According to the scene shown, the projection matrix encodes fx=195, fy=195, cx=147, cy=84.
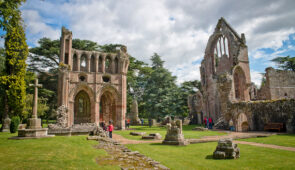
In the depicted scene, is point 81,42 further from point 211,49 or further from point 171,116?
point 211,49

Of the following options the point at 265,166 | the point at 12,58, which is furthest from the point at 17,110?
the point at 265,166

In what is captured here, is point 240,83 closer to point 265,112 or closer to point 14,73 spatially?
point 265,112

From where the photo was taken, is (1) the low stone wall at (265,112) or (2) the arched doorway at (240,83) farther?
(2) the arched doorway at (240,83)

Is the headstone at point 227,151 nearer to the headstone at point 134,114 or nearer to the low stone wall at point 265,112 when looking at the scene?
the low stone wall at point 265,112

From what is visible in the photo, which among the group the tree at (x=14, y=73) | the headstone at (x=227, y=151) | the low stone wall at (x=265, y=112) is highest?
the tree at (x=14, y=73)

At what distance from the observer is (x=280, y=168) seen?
5.61 m

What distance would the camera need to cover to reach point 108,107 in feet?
94.5

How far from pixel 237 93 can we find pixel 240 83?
1724 millimetres

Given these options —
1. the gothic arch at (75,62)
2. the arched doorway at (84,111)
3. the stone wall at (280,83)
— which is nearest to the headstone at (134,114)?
the arched doorway at (84,111)

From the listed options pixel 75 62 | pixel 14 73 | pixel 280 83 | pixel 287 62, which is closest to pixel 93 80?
pixel 75 62

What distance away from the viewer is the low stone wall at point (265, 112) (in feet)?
55.1

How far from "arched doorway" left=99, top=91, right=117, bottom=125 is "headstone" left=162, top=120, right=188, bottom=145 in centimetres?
1596

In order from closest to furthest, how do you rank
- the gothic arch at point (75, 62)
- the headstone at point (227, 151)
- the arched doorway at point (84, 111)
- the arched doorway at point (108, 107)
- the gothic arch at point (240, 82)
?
the headstone at point (227, 151) < the gothic arch at point (75, 62) < the arched doorway at point (108, 107) < the arched doorway at point (84, 111) < the gothic arch at point (240, 82)

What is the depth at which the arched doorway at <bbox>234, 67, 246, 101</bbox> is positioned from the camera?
28562 millimetres
